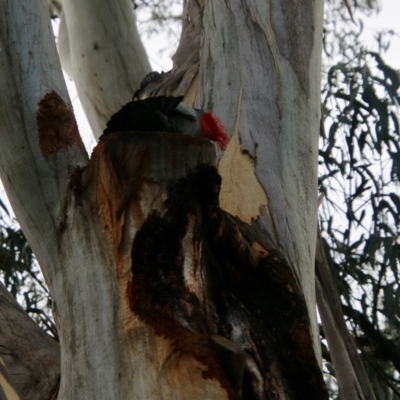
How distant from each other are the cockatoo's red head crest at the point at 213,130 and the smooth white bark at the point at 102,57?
1125 millimetres

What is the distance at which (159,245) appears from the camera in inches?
35.0

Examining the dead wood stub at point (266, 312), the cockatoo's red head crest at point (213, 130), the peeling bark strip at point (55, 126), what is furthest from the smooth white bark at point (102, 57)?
the dead wood stub at point (266, 312)

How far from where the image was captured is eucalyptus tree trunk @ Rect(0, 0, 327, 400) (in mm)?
837

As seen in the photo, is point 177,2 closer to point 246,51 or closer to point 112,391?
point 246,51

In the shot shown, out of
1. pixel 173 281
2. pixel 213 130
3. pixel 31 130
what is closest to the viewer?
pixel 173 281

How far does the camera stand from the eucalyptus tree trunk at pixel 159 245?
0.84 metres

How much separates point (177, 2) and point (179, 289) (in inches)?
114

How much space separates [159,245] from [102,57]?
1629 millimetres

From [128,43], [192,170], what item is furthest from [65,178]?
[128,43]

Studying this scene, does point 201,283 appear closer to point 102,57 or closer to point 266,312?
point 266,312

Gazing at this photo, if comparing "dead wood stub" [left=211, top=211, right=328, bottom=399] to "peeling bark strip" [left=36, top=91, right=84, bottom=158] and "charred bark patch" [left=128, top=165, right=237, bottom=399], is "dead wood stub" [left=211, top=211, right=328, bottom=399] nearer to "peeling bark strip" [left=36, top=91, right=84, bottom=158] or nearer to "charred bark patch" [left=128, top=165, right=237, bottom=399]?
"charred bark patch" [left=128, top=165, right=237, bottom=399]

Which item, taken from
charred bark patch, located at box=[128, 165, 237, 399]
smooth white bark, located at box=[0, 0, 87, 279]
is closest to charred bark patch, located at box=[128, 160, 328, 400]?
charred bark patch, located at box=[128, 165, 237, 399]

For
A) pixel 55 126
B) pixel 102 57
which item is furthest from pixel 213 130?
pixel 102 57

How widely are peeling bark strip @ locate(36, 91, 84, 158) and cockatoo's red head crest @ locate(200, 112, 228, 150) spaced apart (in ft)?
0.78
